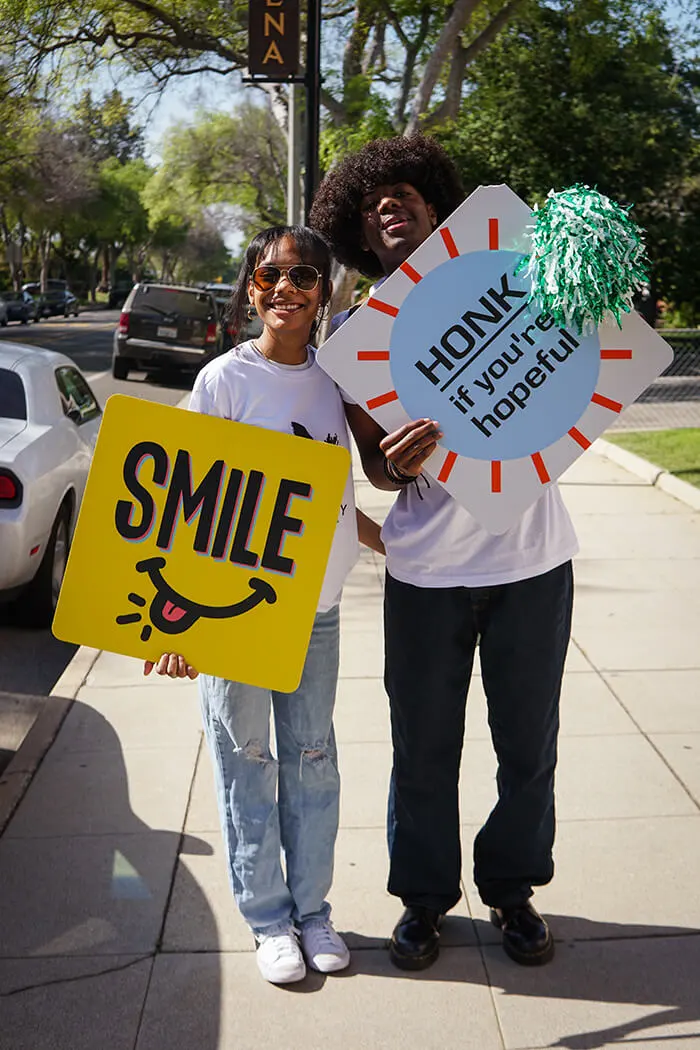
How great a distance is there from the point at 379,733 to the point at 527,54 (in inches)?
832

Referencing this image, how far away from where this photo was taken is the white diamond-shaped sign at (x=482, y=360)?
106 inches

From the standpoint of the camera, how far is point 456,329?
271 cm

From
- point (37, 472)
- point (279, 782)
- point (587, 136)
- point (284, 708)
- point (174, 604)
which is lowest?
point (37, 472)

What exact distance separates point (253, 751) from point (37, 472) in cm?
371

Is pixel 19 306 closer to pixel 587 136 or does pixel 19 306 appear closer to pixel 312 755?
pixel 587 136

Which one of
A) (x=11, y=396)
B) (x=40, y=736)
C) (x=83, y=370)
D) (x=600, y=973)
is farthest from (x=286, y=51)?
(x=83, y=370)

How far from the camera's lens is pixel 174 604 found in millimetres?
2795

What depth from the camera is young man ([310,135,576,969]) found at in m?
2.87

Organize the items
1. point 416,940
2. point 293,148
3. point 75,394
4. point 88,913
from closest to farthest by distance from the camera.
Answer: point 416,940 → point 88,913 → point 75,394 → point 293,148

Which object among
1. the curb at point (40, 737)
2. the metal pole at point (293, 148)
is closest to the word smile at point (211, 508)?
the curb at point (40, 737)

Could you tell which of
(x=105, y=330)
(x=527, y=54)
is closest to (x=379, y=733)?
(x=527, y=54)

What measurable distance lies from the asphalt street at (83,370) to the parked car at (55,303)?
→ 21.5 inches

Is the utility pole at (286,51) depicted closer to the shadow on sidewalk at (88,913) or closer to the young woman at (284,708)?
the shadow on sidewalk at (88,913)

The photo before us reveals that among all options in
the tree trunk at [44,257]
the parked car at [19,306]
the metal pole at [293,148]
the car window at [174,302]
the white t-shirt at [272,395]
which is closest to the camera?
the white t-shirt at [272,395]
